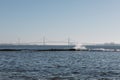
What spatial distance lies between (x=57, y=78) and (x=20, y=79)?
18.0 feet

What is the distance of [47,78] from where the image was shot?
46.8 m

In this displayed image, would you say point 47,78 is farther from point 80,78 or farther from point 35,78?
point 80,78

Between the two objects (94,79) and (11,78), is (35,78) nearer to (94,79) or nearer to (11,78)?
(11,78)

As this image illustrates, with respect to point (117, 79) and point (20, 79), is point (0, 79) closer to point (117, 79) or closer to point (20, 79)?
point (20, 79)

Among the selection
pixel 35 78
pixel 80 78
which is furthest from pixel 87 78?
pixel 35 78

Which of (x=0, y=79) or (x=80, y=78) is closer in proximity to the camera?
(x=0, y=79)

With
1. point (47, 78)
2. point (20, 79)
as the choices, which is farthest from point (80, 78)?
point (20, 79)

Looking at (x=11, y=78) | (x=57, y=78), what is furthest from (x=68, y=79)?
(x=11, y=78)

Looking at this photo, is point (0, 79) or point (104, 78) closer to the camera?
point (0, 79)

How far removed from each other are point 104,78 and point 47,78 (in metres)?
8.50

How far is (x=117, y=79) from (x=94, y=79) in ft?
10.8

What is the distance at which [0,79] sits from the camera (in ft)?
146

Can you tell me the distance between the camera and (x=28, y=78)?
1836 inches

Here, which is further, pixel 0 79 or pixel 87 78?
pixel 87 78
